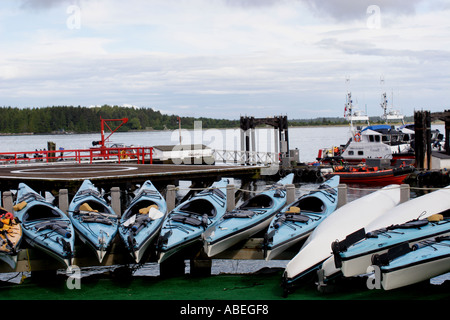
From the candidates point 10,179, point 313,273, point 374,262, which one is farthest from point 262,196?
point 10,179

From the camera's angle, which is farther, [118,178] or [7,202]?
[118,178]

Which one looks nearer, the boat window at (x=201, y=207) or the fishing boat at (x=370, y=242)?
the fishing boat at (x=370, y=242)

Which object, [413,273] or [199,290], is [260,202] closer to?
[199,290]

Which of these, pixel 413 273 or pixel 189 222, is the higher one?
pixel 189 222

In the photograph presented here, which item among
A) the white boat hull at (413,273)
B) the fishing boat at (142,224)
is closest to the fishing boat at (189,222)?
the fishing boat at (142,224)

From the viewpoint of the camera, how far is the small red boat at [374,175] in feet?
116

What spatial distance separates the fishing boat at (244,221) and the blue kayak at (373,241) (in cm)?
328

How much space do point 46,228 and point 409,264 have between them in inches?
338

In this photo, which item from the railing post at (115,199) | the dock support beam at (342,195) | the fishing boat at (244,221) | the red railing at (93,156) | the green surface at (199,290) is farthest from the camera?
the red railing at (93,156)

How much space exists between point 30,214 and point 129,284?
14.6 feet

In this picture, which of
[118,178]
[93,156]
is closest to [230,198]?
[118,178]

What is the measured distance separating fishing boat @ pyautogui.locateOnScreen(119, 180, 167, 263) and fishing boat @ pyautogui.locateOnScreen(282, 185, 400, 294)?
3.53 m

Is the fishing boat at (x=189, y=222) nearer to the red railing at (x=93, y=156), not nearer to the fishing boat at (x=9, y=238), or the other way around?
the fishing boat at (x=9, y=238)

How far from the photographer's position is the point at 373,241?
10.7m
